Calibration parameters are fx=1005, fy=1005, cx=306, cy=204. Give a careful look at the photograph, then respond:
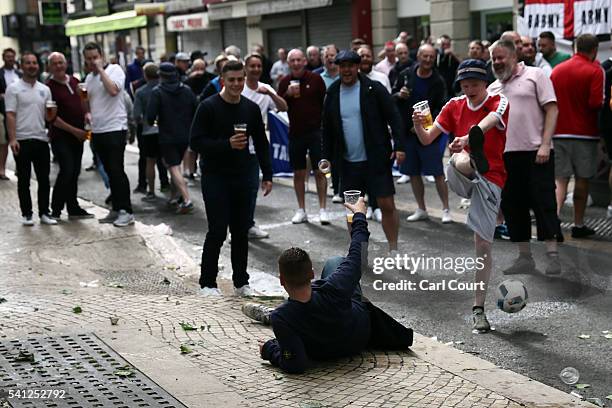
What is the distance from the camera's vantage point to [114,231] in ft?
37.0

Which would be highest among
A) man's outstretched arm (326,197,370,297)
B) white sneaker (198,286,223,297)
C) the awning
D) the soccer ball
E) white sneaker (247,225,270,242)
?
the awning

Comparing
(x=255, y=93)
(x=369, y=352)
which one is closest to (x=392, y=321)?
(x=369, y=352)

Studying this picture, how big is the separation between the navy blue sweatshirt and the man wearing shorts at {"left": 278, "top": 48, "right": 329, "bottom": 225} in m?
5.61

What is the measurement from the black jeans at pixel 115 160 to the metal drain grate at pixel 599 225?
4996mm

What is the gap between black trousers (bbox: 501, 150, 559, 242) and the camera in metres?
8.43

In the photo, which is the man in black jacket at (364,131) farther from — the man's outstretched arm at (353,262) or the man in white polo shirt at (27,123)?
the man in white polo shirt at (27,123)

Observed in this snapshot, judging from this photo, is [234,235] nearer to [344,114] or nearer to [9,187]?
[344,114]

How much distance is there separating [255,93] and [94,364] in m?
5.92

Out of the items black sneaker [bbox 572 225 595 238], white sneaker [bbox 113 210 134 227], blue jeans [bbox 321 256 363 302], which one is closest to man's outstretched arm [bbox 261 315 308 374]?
blue jeans [bbox 321 256 363 302]

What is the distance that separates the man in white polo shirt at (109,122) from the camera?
1159 cm

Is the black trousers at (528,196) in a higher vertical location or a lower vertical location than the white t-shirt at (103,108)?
lower

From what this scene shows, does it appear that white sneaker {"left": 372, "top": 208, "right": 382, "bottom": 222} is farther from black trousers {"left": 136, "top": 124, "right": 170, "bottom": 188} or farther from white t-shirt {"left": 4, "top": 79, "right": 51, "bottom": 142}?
black trousers {"left": 136, "top": 124, "right": 170, "bottom": 188}

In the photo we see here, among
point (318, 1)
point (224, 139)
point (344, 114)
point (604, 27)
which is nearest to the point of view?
point (224, 139)

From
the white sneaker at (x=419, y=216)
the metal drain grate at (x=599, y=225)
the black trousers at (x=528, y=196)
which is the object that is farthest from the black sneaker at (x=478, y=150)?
the white sneaker at (x=419, y=216)
